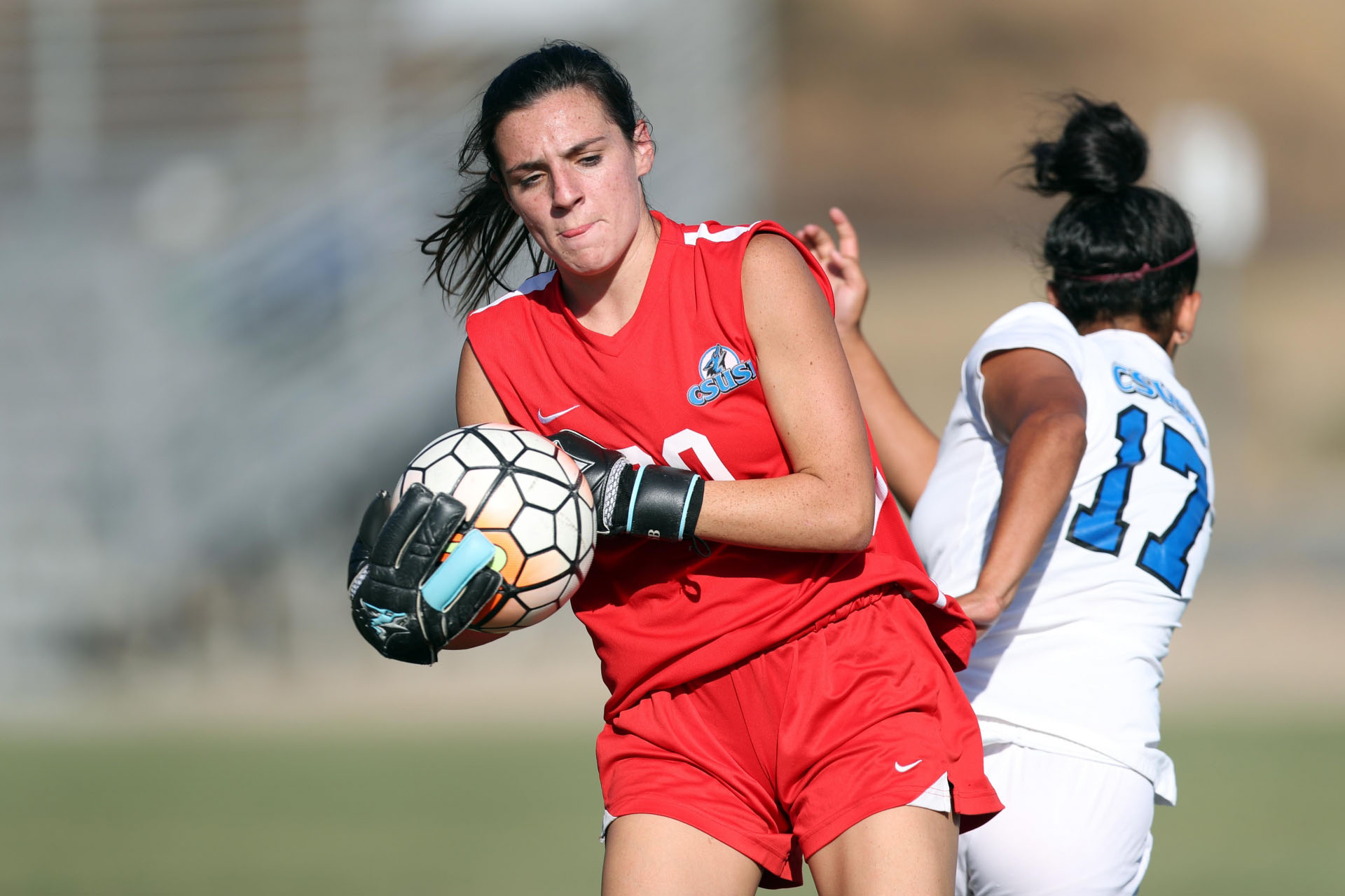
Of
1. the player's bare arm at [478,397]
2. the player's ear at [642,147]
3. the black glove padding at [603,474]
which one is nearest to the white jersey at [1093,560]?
the player's ear at [642,147]

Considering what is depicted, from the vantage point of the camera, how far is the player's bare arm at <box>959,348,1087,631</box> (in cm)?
289

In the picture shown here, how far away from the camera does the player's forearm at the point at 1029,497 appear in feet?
9.48

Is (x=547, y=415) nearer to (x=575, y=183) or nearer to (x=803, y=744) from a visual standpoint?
(x=575, y=183)

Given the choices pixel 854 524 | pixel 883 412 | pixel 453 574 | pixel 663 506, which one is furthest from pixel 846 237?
pixel 453 574

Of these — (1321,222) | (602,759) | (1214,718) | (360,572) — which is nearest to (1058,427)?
(602,759)

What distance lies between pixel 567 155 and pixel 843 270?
145 centimetres

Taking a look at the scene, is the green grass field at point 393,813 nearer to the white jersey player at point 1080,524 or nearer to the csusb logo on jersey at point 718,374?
the white jersey player at point 1080,524

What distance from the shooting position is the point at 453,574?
2.58 m

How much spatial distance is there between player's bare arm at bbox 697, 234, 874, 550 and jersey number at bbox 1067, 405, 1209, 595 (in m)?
0.76

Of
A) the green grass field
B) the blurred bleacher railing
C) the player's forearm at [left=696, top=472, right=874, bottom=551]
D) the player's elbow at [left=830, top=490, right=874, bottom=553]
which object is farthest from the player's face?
the blurred bleacher railing

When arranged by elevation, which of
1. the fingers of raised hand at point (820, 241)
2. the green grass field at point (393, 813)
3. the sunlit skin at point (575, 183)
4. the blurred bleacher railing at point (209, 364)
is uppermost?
the sunlit skin at point (575, 183)

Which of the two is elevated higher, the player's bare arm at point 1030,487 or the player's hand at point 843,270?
the player's hand at point 843,270

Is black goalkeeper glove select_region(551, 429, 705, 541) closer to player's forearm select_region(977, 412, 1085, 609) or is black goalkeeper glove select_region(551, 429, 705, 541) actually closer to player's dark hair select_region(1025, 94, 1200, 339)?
player's forearm select_region(977, 412, 1085, 609)

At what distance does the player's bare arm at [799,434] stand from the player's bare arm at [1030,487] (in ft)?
1.16
